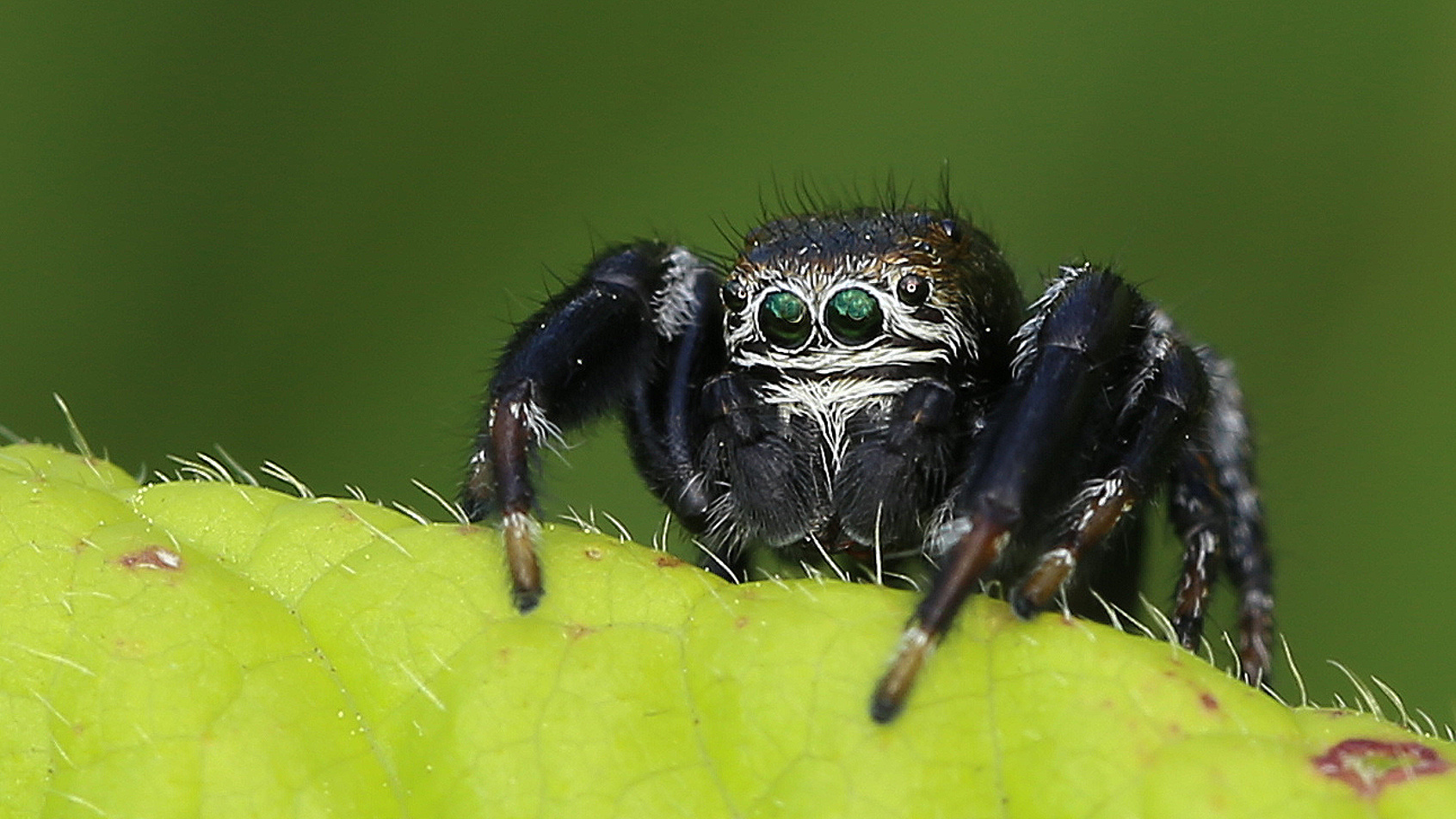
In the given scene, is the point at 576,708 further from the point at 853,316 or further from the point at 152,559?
the point at 853,316

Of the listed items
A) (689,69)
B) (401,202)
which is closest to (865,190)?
(689,69)

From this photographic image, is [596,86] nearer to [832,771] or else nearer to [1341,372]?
[1341,372]

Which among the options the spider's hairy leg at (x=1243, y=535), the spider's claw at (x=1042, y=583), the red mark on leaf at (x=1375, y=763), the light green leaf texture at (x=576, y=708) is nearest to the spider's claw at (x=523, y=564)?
the light green leaf texture at (x=576, y=708)

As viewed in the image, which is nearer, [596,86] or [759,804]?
[759,804]

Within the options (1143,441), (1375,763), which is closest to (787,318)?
(1143,441)

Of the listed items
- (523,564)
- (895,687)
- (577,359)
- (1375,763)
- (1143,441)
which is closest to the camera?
(1375,763)

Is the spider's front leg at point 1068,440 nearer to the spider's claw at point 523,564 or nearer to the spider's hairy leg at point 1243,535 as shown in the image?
the spider's claw at point 523,564

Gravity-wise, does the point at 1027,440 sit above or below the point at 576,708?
above
